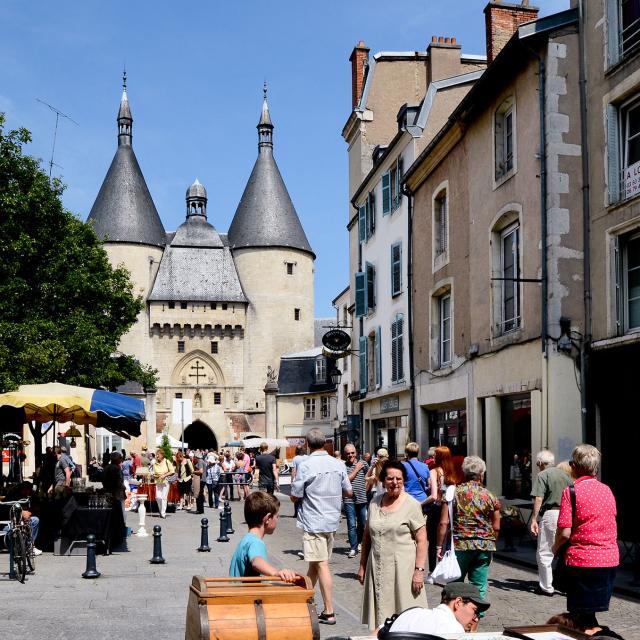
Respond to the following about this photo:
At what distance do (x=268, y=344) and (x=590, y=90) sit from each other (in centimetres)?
5476

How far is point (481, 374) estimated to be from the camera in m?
17.7

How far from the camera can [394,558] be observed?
19.9ft

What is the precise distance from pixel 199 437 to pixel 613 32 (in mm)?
60150

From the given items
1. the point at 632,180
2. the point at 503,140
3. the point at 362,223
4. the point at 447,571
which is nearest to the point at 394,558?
the point at 447,571

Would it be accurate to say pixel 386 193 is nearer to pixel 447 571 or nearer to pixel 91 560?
pixel 91 560

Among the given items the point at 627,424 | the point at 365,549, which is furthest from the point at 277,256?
the point at 365,549

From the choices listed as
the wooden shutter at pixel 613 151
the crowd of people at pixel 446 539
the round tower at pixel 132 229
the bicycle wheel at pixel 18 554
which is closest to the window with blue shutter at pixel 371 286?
the wooden shutter at pixel 613 151

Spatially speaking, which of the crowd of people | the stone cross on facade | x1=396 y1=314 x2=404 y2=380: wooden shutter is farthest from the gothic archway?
the crowd of people

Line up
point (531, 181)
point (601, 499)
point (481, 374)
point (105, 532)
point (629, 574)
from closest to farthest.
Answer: point (601, 499) → point (629, 574) → point (105, 532) → point (531, 181) → point (481, 374)

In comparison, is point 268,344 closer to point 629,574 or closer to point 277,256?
point 277,256

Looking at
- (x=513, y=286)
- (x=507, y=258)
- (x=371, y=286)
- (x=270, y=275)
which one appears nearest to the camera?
(x=513, y=286)

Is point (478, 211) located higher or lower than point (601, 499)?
higher

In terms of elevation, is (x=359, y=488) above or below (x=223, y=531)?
above

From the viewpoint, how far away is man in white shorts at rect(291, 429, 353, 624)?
25.5 ft
